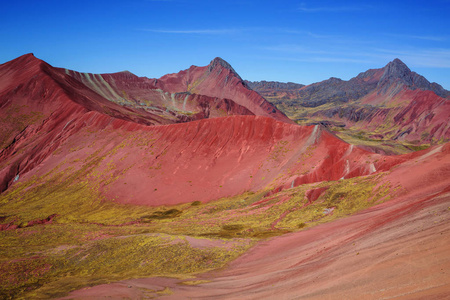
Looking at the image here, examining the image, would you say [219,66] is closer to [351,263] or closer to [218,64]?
[218,64]

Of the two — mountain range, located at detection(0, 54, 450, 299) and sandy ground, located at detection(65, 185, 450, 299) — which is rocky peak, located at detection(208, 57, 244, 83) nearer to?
mountain range, located at detection(0, 54, 450, 299)

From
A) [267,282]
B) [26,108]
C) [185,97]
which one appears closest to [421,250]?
[267,282]

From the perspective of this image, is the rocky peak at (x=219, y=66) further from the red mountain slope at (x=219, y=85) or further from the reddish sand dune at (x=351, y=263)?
the reddish sand dune at (x=351, y=263)

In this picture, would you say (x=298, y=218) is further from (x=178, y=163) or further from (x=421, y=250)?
(x=178, y=163)

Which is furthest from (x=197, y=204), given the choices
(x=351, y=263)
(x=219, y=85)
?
(x=219, y=85)

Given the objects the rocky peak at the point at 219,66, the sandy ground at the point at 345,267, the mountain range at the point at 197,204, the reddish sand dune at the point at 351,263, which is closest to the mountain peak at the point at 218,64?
the rocky peak at the point at 219,66
